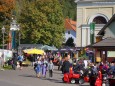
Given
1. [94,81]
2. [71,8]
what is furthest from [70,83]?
[71,8]

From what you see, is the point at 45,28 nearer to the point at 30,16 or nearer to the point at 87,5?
the point at 30,16

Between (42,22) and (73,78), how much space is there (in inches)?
1760

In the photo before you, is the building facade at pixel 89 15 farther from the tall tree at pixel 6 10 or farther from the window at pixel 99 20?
the tall tree at pixel 6 10

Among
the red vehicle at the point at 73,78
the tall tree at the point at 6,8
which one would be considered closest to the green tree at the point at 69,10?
the tall tree at the point at 6,8

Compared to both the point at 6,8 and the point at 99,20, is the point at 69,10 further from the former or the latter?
the point at 6,8

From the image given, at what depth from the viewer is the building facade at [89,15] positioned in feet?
250

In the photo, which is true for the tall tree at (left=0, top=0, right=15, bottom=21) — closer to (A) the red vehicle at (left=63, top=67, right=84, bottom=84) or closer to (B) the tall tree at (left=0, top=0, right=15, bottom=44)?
(B) the tall tree at (left=0, top=0, right=15, bottom=44)

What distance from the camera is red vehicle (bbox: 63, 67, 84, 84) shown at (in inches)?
1225

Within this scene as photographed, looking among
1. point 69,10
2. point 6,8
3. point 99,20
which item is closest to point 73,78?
point 6,8

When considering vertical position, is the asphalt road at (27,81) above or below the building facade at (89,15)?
below

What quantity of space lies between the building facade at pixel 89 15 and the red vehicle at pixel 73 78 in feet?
147

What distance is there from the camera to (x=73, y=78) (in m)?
31.3

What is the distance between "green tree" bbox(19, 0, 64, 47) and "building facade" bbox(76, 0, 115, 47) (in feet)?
11.3

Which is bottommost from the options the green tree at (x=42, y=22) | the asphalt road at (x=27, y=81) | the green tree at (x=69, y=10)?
the asphalt road at (x=27, y=81)
